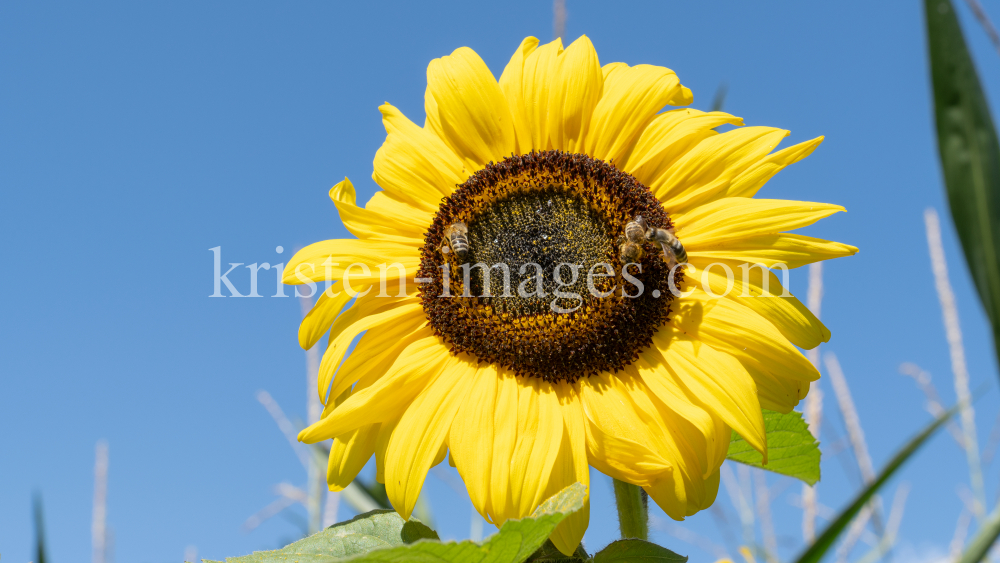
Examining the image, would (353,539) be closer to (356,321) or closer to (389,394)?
(389,394)

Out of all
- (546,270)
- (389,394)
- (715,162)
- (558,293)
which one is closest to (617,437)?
(558,293)

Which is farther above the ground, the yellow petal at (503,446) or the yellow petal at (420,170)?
the yellow petal at (420,170)

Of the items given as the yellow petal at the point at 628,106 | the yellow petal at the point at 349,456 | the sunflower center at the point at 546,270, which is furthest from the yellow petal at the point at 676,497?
the yellow petal at the point at 628,106

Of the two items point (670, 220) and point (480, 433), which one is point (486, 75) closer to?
point (670, 220)

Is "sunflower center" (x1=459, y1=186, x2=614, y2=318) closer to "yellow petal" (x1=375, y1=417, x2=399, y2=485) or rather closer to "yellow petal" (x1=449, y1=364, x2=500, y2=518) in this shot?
"yellow petal" (x1=449, y1=364, x2=500, y2=518)

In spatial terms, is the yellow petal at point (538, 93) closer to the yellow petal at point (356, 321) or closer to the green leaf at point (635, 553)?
the yellow petal at point (356, 321)

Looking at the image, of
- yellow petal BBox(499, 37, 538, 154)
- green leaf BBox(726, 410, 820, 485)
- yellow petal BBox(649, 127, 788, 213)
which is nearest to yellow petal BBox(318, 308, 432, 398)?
yellow petal BBox(499, 37, 538, 154)

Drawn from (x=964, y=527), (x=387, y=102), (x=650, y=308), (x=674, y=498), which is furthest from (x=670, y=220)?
(x=964, y=527)
